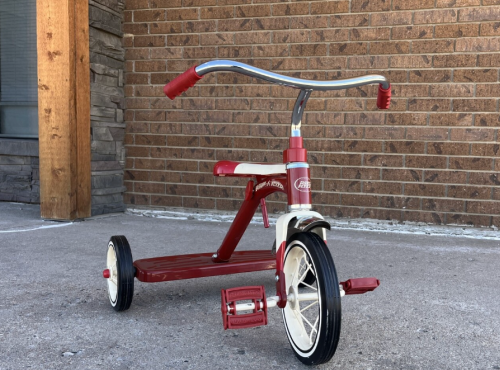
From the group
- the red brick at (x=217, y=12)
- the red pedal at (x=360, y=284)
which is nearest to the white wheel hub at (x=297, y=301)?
the red pedal at (x=360, y=284)

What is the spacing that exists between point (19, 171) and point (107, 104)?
1.30m

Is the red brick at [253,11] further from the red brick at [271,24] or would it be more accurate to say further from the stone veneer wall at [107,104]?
the stone veneer wall at [107,104]

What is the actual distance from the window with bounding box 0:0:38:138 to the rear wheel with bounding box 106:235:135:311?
3.40 m

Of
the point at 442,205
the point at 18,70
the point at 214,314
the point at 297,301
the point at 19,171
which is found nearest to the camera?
the point at 297,301

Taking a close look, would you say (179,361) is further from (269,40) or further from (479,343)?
(269,40)

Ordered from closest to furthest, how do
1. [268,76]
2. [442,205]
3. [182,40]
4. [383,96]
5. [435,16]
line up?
[268,76]
[383,96]
[435,16]
[442,205]
[182,40]

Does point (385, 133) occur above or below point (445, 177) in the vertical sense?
above

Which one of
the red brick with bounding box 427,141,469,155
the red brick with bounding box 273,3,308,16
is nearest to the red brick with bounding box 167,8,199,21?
the red brick with bounding box 273,3,308,16

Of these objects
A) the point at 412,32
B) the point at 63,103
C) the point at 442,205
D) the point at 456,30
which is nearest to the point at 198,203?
the point at 63,103

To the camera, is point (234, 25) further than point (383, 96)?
Yes

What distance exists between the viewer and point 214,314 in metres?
2.29

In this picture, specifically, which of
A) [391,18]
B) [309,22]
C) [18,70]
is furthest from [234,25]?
[18,70]

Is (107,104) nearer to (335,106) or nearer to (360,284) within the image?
(335,106)

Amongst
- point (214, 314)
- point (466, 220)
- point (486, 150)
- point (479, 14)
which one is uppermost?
point (479, 14)
